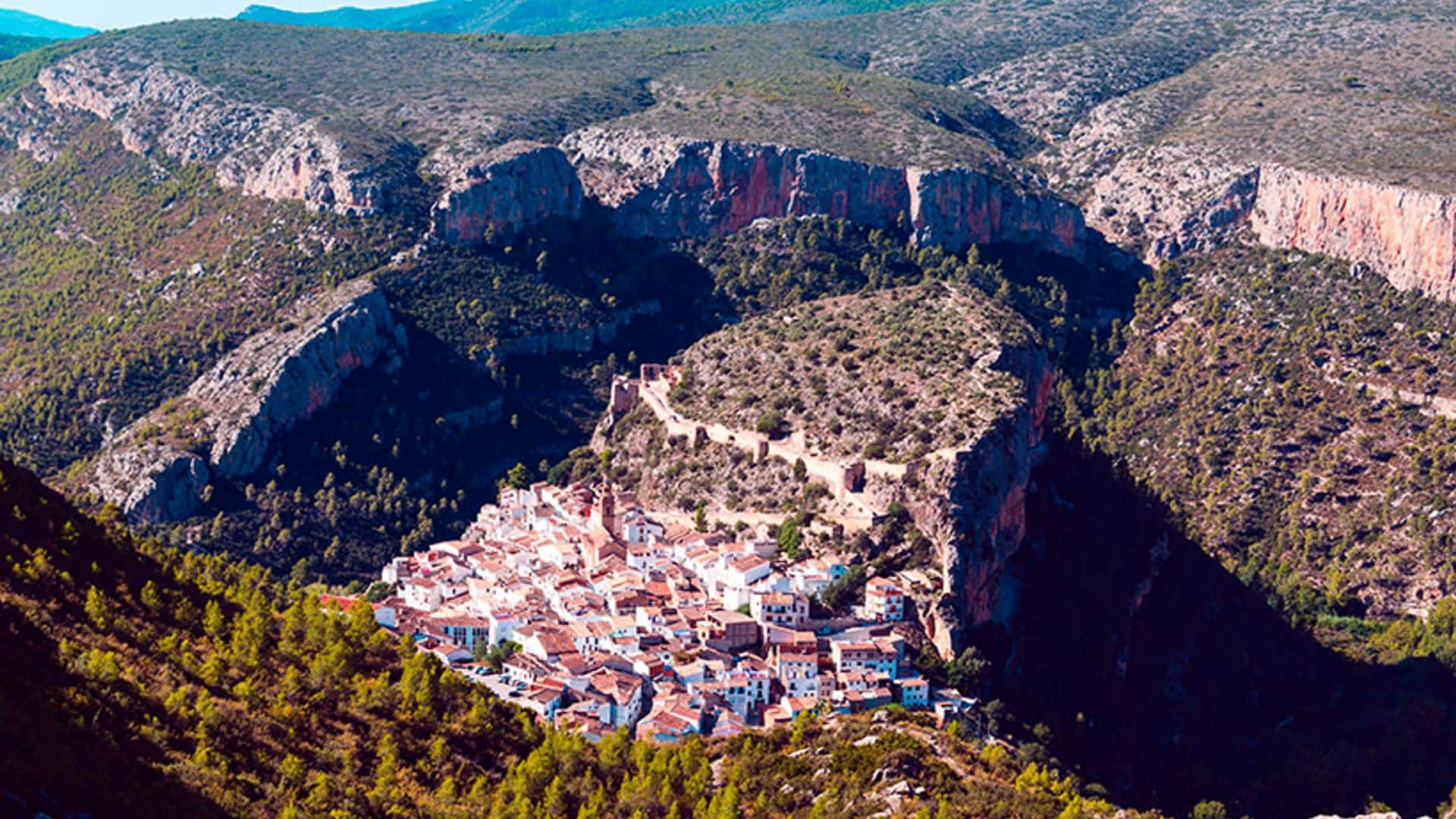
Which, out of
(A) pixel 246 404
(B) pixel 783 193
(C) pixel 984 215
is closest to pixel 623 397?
(A) pixel 246 404


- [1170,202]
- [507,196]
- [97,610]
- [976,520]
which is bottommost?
[976,520]

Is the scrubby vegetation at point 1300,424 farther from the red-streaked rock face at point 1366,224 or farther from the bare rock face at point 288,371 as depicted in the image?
the bare rock face at point 288,371

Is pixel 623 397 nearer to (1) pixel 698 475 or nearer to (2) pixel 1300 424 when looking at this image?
(1) pixel 698 475

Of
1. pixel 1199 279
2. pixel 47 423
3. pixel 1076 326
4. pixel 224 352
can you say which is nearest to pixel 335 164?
pixel 224 352

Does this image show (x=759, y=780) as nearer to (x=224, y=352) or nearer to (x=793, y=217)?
(x=224, y=352)

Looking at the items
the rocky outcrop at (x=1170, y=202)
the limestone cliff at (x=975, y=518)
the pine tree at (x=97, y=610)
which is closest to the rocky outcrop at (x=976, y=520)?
the limestone cliff at (x=975, y=518)
